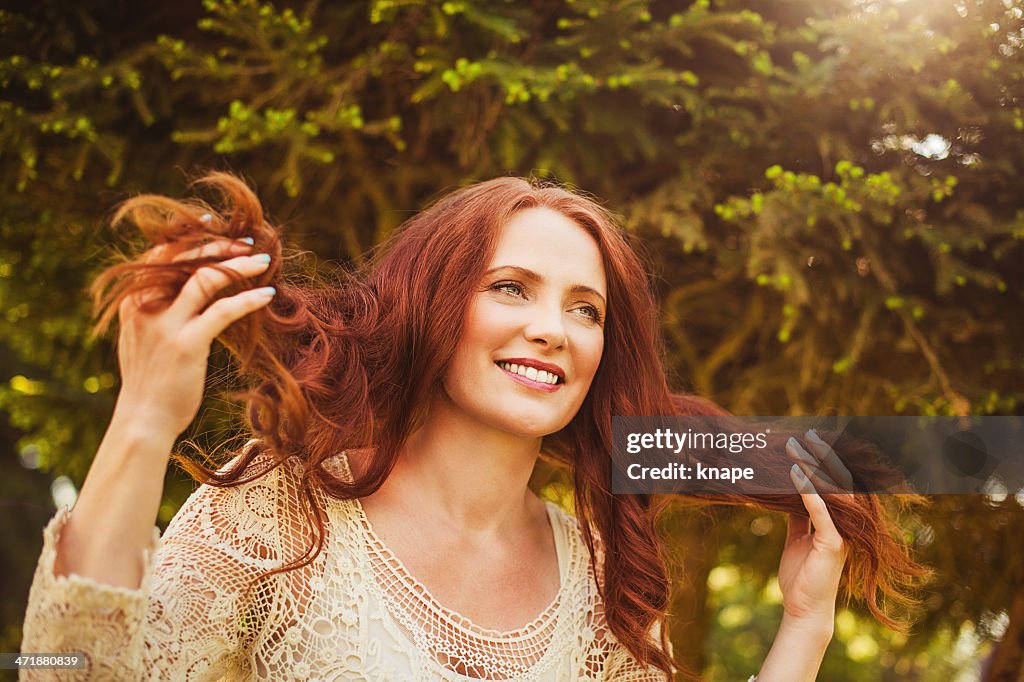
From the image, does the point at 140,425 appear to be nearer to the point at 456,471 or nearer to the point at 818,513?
the point at 456,471

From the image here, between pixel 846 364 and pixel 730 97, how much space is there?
2.90 feet

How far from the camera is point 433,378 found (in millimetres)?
2080

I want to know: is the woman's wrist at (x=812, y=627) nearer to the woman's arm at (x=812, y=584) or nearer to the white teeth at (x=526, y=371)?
the woman's arm at (x=812, y=584)

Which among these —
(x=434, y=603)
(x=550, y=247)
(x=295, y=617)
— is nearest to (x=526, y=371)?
(x=550, y=247)

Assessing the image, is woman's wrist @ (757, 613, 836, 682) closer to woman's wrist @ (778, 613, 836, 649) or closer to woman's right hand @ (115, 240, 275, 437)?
woman's wrist @ (778, 613, 836, 649)

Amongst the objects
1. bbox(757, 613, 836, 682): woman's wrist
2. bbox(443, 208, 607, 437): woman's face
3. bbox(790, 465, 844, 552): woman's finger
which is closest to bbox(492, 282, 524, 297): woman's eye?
bbox(443, 208, 607, 437): woman's face

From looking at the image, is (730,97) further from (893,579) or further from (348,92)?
(893,579)

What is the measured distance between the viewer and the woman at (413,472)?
1.42 meters

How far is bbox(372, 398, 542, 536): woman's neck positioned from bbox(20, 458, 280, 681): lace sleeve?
350mm

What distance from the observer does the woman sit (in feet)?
4.66

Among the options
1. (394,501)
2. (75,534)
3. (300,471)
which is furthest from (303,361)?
(75,534)

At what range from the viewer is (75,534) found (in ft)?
4.46

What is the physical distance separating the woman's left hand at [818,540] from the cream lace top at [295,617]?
19.6 inches

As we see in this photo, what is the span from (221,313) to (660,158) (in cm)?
184
